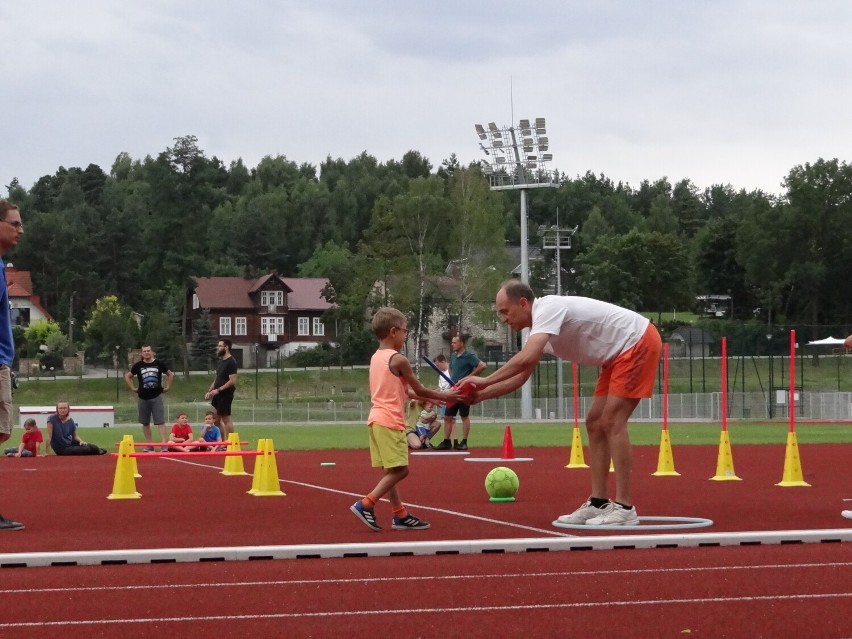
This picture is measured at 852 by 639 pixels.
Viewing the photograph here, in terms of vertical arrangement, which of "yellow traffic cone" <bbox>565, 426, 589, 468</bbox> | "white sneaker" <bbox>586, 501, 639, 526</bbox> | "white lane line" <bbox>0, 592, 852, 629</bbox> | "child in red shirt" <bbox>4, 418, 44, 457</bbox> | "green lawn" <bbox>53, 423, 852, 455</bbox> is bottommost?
"green lawn" <bbox>53, 423, 852, 455</bbox>

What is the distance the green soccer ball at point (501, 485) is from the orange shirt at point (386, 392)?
2519 millimetres

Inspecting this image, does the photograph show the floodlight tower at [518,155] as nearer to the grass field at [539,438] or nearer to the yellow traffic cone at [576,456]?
the grass field at [539,438]

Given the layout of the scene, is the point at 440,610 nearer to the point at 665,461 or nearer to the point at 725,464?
the point at 725,464

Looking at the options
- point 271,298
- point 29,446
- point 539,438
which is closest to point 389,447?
point 29,446

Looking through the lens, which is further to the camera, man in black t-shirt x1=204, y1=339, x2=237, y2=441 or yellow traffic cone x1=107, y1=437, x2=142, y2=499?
man in black t-shirt x1=204, y1=339, x2=237, y2=441

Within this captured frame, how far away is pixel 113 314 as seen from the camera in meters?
101

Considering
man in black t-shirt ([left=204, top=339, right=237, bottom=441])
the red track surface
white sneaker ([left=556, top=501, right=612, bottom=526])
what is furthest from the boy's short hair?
man in black t-shirt ([left=204, top=339, right=237, bottom=441])

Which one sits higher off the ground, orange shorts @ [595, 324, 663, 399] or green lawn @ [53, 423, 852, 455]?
orange shorts @ [595, 324, 663, 399]

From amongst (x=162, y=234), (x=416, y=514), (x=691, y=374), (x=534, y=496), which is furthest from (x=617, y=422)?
(x=162, y=234)

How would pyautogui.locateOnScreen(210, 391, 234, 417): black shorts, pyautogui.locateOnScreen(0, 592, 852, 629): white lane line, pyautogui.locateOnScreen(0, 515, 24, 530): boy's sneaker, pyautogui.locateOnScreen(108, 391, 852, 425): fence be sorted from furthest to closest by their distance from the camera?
pyautogui.locateOnScreen(108, 391, 852, 425): fence, pyautogui.locateOnScreen(210, 391, 234, 417): black shorts, pyautogui.locateOnScreen(0, 515, 24, 530): boy's sneaker, pyautogui.locateOnScreen(0, 592, 852, 629): white lane line

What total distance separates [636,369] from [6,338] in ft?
15.0

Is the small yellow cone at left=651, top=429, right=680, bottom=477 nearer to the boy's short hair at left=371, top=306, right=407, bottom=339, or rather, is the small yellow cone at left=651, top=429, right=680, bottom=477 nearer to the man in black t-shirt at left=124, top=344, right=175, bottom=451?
the boy's short hair at left=371, top=306, right=407, bottom=339

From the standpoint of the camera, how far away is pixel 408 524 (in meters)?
10.2

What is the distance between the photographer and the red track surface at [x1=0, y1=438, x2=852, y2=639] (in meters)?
6.22
